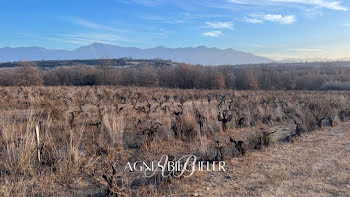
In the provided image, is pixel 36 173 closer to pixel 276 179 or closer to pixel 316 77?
pixel 276 179

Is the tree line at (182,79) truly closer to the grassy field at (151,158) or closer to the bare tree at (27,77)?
the bare tree at (27,77)

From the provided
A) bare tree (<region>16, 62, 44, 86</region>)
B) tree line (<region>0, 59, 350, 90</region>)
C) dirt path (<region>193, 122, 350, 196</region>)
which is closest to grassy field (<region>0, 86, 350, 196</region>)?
dirt path (<region>193, 122, 350, 196</region>)

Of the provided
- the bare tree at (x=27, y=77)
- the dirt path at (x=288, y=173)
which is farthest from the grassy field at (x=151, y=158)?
the bare tree at (x=27, y=77)

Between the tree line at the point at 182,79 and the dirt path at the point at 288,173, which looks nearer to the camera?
the dirt path at the point at 288,173

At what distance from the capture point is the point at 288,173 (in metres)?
4.50

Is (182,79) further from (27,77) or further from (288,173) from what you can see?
(288,173)

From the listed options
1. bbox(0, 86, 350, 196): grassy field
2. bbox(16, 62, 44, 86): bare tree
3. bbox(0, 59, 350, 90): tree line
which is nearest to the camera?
bbox(0, 86, 350, 196): grassy field

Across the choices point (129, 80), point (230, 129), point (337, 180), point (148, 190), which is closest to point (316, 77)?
point (129, 80)

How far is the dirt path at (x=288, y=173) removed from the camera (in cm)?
384

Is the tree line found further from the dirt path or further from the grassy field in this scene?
the dirt path

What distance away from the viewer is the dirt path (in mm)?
3839

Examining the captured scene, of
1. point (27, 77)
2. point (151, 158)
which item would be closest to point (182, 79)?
point (27, 77)

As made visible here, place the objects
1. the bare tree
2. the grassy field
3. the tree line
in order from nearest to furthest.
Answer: the grassy field, the bare tree, the tree line

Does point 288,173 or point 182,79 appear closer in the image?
point 288,173
